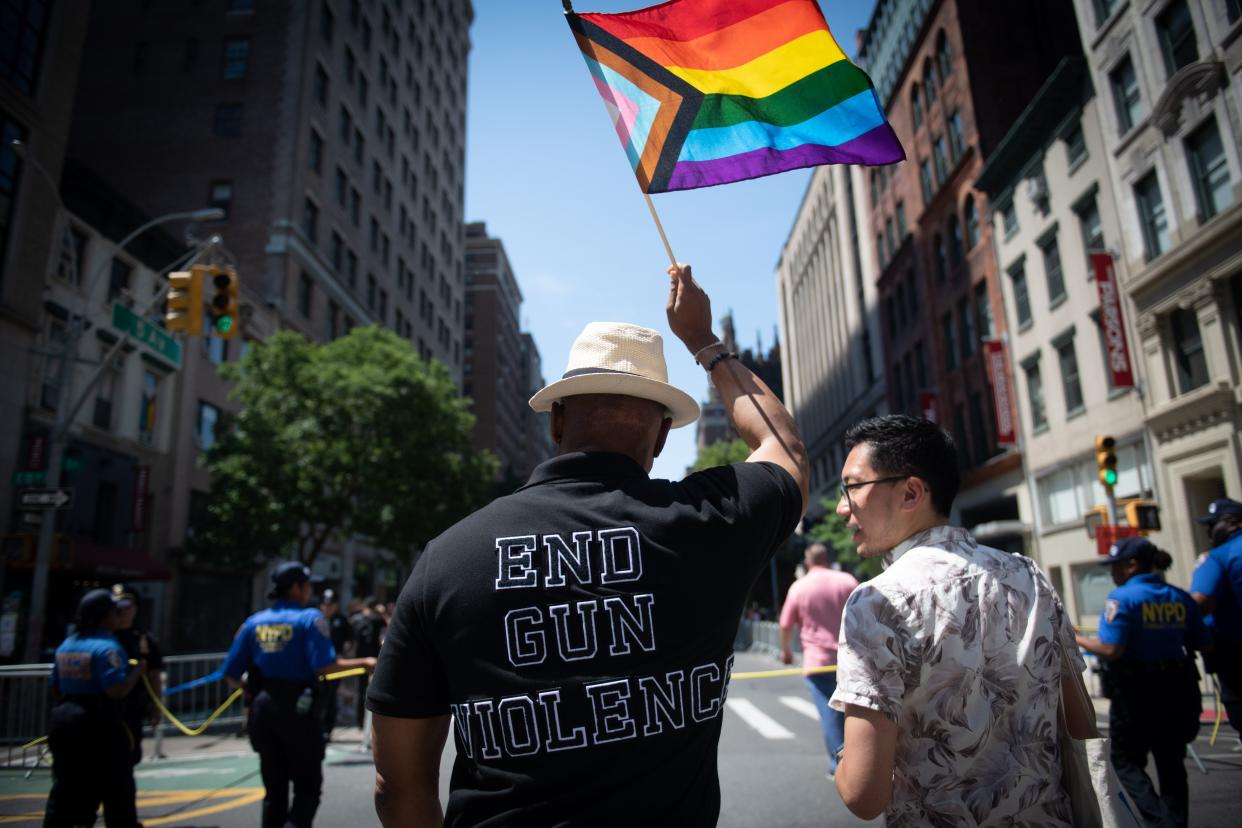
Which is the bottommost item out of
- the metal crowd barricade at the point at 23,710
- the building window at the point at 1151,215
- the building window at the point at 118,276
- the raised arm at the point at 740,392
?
the metal crowd barricade at the point at 23,710

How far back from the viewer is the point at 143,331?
14820 millimetres

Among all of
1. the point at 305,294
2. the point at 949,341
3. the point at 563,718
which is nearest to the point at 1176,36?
the point at 949,341

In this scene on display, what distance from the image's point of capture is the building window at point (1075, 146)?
22.8 meters

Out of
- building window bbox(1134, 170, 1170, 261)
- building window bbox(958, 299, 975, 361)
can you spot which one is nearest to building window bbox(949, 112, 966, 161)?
building window bbox(958, 299, 975, 361)

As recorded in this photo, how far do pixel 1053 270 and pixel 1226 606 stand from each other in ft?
71.0

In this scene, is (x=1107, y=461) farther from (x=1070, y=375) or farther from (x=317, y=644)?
(x=317, y=644)

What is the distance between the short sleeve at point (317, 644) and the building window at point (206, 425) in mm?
24163

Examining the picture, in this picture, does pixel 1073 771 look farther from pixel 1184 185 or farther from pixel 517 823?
pixel 1184 185

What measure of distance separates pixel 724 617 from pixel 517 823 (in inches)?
27.3

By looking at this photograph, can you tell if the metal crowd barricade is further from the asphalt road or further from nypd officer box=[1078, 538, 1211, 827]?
nypd officer box=[1078, 538, 1211, 827]

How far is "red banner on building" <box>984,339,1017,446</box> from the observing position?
2702cm

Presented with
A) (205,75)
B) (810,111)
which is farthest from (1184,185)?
(205,75)

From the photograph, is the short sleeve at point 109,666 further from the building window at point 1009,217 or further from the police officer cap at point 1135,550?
the building window at point 1009,217

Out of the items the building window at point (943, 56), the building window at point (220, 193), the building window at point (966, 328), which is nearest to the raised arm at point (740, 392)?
the building window at point (966, 328)
